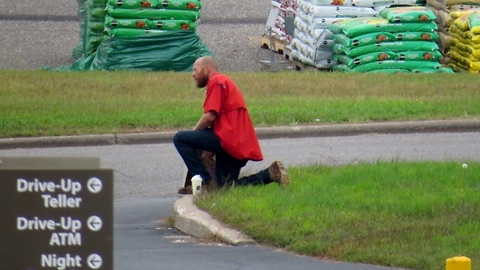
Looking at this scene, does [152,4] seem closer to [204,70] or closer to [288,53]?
[288,53]

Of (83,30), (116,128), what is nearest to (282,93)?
(116,128)

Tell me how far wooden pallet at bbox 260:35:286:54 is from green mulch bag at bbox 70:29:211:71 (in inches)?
90.9

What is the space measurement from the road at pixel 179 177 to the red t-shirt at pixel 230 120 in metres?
0.86

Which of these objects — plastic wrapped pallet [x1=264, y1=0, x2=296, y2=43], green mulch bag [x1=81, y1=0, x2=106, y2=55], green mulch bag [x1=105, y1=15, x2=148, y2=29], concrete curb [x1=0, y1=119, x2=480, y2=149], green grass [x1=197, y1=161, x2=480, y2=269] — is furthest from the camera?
plastic wrapped pallet [x1=264, y1=0, x2=296, y2=43]

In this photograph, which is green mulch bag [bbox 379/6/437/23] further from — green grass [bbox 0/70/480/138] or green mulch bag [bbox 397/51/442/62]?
green grass [bbox 0/70/480/138]

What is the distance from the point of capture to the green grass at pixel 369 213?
7070 millimetres

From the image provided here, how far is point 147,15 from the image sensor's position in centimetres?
2025

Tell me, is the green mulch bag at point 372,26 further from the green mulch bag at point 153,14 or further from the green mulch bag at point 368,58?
the green mulch bag at point 153,14

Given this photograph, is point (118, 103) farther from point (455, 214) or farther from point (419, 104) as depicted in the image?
point (455, 214)

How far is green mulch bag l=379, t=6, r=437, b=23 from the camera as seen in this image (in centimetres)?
1936

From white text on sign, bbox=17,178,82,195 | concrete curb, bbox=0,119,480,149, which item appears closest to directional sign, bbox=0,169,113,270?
white text on sign, bbox=17,178,82,195

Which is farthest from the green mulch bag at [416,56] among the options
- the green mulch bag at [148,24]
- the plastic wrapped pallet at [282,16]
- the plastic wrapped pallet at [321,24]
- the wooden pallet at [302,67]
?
the green mulch bag at [148,24]

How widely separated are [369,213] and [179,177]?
3.69 meters

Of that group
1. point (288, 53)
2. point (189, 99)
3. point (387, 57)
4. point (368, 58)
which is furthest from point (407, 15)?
point (189, 99)
